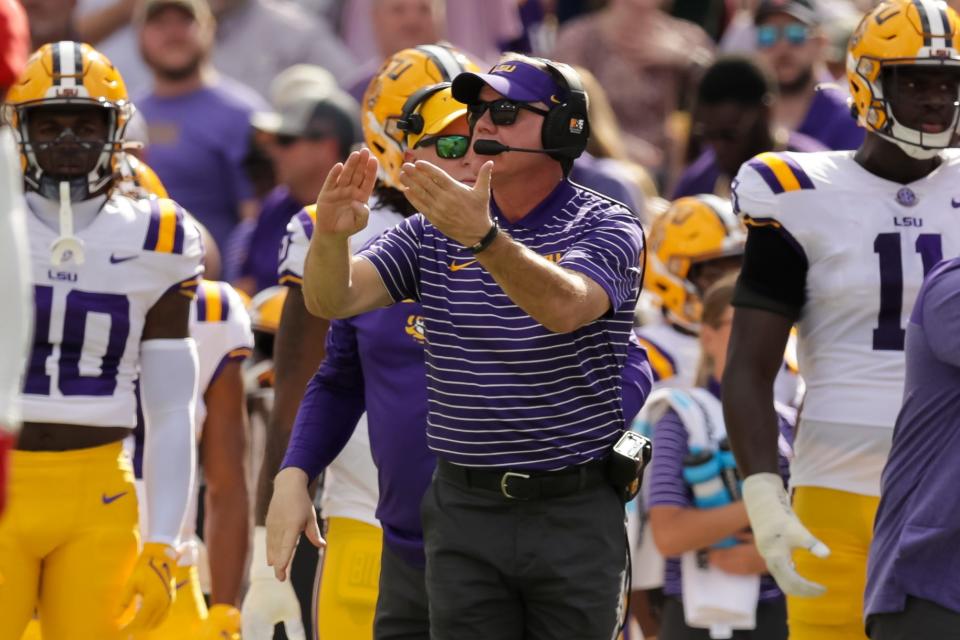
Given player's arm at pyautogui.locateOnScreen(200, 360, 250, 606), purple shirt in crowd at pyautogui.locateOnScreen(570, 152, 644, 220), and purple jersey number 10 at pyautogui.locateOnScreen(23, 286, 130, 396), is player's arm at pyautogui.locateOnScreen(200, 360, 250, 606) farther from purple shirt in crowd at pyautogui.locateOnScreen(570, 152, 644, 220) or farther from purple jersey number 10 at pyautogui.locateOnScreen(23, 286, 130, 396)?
purple shirt in crowd at pyautogui.locateOnScreen(570, 152, 644, 220)

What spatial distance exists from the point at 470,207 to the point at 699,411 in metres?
2.40

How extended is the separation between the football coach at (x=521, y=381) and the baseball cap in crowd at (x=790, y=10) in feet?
17.4

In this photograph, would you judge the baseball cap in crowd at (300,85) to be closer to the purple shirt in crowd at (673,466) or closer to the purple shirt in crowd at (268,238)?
the purple shirt in crowd at (268,238)

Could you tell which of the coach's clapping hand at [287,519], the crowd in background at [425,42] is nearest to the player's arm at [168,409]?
the coach's clapping hand at [287,519]

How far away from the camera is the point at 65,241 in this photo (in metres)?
5.55

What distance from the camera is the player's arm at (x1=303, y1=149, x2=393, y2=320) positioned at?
430 cm

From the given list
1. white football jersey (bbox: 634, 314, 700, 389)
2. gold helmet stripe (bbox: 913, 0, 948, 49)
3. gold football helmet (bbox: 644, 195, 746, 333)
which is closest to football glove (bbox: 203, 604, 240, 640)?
white football jersey (bbox: 634, 314, 700, 389)

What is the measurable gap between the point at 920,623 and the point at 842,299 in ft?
3.47

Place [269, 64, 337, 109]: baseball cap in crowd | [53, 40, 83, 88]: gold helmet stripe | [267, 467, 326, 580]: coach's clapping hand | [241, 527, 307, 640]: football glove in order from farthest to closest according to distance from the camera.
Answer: [269, 64, 337, 109]: baseball cap in crowd < [53, 40, 83, 88]: gold helmet stripe < [241, 527, 307, 640]: football glove < [267, 467, 326, 580]: coach's clapping hand

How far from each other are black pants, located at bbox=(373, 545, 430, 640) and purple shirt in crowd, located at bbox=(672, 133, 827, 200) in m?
3.98

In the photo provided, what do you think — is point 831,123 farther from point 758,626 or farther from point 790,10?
point 758,626

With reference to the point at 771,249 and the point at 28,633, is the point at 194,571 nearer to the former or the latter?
the point at 28,633

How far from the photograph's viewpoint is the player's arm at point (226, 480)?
657cm

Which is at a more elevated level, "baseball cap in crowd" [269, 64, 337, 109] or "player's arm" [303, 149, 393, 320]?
"player's arm" [303, 149, 393, 320]
